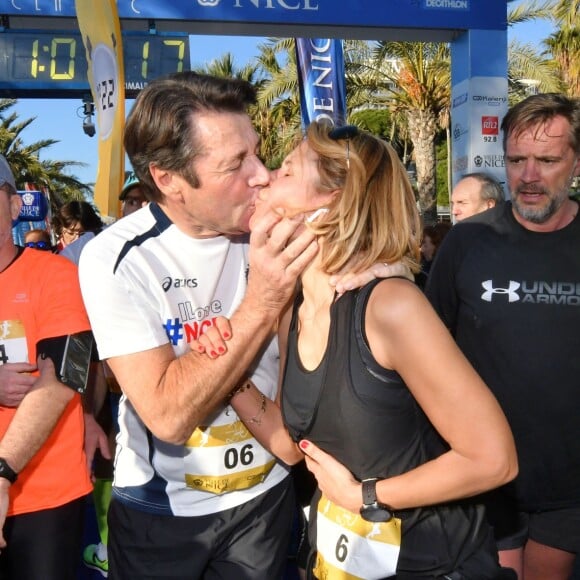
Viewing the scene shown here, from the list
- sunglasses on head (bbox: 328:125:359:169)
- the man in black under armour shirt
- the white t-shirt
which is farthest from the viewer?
the man in black under armour shirt

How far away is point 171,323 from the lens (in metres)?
1.95

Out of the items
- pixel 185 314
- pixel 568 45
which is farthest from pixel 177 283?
pixel 568 45

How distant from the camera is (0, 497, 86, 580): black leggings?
2.22 meters

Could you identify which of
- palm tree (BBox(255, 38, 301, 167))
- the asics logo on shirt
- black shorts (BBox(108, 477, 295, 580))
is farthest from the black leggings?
palm tree (BBox(255, 38, 301, 167))

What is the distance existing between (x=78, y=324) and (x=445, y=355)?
1248 mm

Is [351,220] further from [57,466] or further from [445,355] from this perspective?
[57,466]

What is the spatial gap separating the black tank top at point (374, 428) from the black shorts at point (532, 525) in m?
0.92

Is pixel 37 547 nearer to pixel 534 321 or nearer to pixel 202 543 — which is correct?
pixel 202 543

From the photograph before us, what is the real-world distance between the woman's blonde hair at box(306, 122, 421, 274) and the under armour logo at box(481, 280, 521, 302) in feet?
3.34

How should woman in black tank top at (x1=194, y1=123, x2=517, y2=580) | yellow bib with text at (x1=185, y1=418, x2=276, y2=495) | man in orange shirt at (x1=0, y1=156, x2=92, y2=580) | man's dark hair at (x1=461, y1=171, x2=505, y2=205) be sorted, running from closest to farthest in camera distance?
woman in black tank top at (x1=194, y1=123, x2=517, y2=580) < yellow bib with text at (x1=185, y1=418, x2=276, y2=495) < man in orange shirt at (x1=0, y1=156, x2=92, y2=580) < man's dark hair at (x1=461, y1=171, x2=505, y2=205)

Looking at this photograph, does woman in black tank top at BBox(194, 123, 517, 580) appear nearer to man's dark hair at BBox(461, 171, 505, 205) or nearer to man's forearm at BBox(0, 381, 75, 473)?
man's forearm at BBox(0, 381, 75, 473)

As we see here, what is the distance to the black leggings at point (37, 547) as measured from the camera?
→ 87.6 inches

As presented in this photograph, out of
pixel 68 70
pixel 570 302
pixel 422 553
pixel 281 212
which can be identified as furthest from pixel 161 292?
pixel 68 70

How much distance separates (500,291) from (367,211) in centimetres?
115
